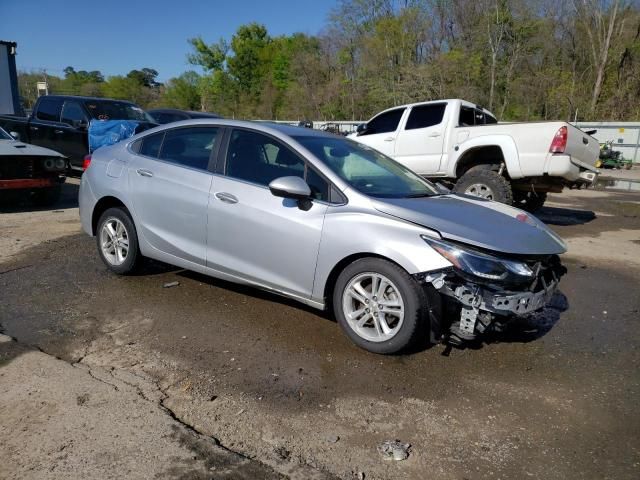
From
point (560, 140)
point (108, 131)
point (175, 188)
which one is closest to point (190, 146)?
point (175, 188)

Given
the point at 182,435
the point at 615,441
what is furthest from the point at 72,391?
the point at 615,441

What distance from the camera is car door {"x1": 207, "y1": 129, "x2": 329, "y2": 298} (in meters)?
3.81

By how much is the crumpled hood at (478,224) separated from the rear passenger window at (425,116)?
5590mm

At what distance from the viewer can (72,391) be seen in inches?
120

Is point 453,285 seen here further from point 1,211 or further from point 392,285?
point 1,211

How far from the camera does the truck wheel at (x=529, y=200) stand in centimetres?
963

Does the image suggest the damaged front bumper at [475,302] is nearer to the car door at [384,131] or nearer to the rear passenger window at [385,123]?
the car door at [384,131]

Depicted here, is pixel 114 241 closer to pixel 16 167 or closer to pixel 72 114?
pixel 16 167

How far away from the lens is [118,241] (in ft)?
16.9

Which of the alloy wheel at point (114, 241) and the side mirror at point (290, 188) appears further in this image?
the alloy wheel at point (114, 241)

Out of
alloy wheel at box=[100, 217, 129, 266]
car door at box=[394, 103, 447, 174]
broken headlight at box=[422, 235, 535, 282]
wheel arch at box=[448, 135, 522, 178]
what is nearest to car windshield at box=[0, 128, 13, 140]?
alloy wheel at box=[100, 217, 129, 266]

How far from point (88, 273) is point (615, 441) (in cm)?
495

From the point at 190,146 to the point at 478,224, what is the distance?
271 centimetres

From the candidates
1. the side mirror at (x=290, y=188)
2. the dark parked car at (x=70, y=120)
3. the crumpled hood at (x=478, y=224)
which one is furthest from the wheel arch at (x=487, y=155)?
the dark parked car at (x=70, y=120)
